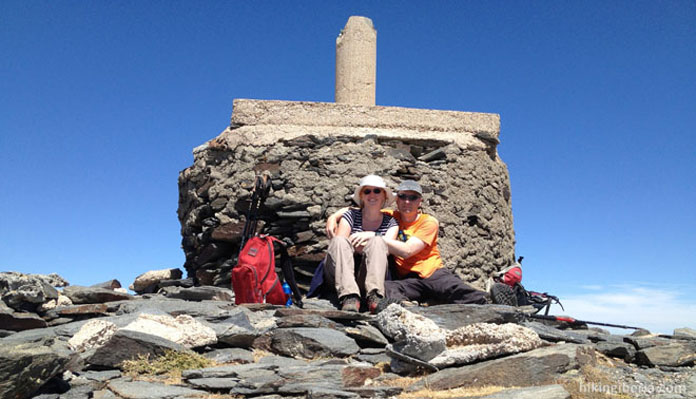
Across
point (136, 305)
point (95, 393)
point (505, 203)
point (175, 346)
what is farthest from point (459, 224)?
point (95, 393)

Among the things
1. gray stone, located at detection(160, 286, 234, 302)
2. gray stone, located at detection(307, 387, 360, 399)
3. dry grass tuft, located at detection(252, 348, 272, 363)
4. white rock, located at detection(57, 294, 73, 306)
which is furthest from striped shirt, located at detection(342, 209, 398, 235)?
white rock, located at detection(57, 294, 73, 306)

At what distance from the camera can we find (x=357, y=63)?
1095cm

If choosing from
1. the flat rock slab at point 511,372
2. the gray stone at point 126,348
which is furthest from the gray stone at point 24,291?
the flat rock slab at point 511,372

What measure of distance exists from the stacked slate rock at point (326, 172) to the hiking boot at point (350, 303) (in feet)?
8.56

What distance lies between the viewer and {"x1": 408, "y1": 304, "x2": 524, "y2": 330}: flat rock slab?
5242mm

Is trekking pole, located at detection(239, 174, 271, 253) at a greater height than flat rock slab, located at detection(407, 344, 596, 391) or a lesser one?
greater

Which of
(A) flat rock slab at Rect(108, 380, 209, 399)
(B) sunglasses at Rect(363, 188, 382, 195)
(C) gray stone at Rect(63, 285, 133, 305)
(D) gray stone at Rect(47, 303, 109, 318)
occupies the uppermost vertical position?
(B) sunglasses at Rect(363, 188, 382, 195)

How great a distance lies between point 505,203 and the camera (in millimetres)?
10172

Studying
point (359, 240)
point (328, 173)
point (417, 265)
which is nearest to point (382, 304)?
point (359, 240)

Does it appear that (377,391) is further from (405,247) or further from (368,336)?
(405,247)

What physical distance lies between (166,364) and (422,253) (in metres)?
3.10

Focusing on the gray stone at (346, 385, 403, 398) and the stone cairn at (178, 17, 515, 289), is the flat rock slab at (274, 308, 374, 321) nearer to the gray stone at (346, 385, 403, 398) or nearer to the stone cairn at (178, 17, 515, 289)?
the gray stone at (346, 385, 403, 398)

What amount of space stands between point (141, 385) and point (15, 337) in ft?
5.99

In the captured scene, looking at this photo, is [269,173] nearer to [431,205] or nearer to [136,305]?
[431,205]
